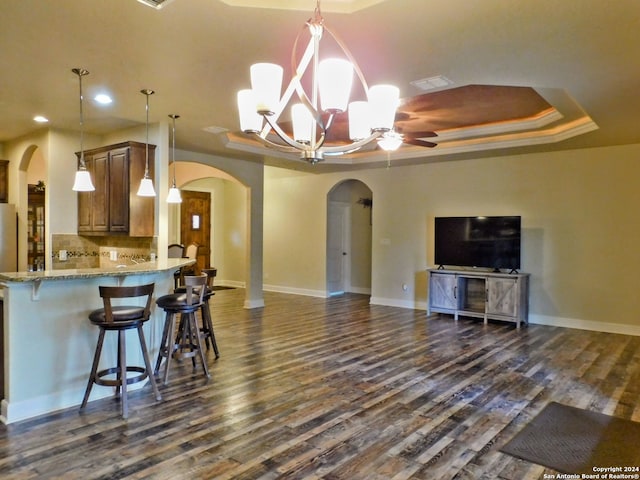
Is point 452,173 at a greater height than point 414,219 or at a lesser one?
greater

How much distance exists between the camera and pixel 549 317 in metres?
6.50

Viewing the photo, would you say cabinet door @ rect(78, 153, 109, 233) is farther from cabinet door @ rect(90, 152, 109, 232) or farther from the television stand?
the television stand

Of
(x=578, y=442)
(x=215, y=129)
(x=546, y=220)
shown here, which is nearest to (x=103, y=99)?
(x=215, y=129)

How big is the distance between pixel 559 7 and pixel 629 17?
0.47 m

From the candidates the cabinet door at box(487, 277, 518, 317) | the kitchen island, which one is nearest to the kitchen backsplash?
the kitchen island

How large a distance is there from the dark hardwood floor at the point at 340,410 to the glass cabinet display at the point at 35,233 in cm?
301

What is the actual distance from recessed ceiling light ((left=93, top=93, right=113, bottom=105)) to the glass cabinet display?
271 cm

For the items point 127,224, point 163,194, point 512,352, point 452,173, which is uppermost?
point 452,173

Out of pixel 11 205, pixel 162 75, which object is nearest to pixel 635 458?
pixel 162 75

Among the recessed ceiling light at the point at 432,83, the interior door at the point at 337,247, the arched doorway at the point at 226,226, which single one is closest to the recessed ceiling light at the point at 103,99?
the recessed ceiling light at the point at 432,83

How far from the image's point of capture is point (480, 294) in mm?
7086

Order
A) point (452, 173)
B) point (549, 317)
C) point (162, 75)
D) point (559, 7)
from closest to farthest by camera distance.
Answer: point (559, 7) → point (162, 75) → point (549, 317) → point (452, 173)

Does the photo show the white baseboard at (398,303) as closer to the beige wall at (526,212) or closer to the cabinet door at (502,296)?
the beige wall at (526,212)

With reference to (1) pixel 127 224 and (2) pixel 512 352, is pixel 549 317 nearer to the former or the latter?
(2) pixel 512 352
